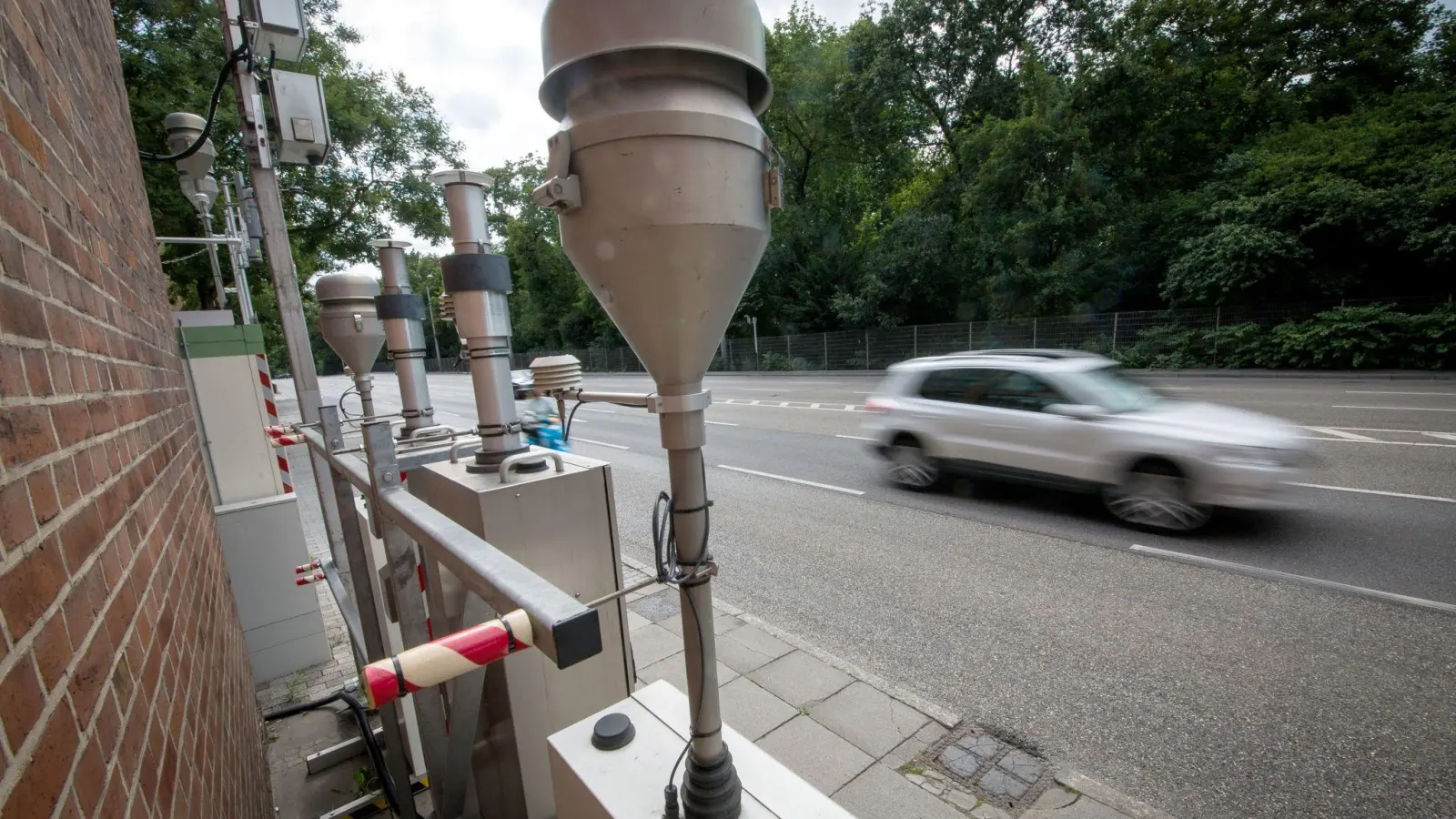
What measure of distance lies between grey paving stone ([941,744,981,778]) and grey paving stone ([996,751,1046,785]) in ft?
0.34

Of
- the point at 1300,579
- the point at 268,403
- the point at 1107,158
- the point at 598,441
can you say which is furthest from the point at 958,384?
the point at 1107,158

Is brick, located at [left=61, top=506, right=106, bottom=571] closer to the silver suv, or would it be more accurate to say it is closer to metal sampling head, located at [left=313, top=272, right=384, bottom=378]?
metal sampling head, located at [left=313, top=272, right=384, bottom=378]

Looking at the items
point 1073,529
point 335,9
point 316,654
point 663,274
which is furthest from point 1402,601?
point 335,9

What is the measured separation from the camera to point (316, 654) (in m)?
3.98

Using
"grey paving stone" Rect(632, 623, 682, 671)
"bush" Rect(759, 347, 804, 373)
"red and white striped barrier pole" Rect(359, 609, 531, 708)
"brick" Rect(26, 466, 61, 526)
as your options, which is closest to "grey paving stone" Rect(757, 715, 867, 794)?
"grey paving stone" Rect(632, 623, 682, 671)

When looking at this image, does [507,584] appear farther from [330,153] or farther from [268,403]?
[330,153]

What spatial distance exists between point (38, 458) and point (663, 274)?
917mm

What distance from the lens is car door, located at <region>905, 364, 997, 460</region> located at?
6734 millimetres

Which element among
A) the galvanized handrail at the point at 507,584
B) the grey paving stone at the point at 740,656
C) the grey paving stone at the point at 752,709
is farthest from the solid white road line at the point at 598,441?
the galvanized handrail at the point at 507,584

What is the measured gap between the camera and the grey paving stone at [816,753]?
274cm

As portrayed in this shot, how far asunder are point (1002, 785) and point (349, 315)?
405 centimetres

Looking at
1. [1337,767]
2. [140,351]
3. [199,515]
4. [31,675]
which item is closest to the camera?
[31,675]

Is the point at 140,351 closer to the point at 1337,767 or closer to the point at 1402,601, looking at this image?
the point at 1337,767

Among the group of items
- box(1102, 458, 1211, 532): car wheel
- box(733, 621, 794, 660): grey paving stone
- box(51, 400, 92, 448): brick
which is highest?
box(51, 400, 92, 448): brick
